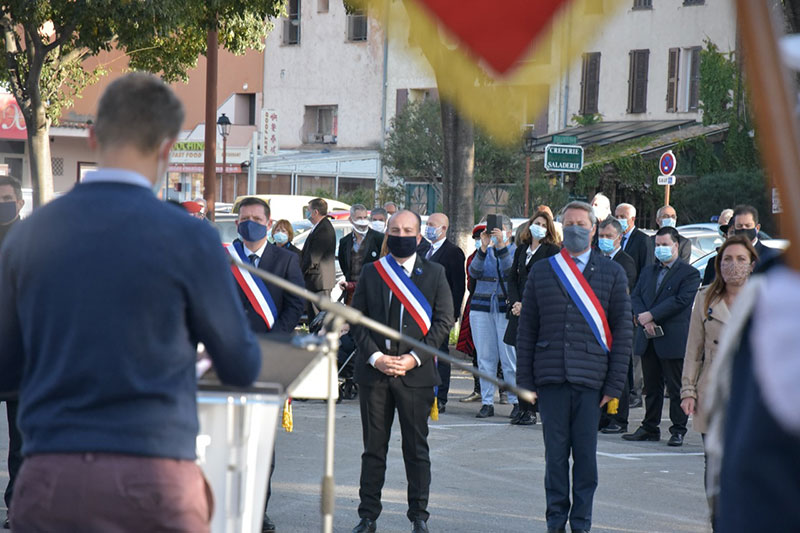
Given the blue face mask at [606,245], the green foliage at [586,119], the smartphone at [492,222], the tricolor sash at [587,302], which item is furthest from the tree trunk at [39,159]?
the green foliage at [586,119]

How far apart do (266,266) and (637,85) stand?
32227 mm

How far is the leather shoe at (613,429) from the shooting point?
11914 mm

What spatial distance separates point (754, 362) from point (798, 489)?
227mm

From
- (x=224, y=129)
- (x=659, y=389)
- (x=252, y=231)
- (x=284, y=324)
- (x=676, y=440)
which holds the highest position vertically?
(x=224, y=129)

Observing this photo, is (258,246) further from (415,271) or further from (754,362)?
(754,362)

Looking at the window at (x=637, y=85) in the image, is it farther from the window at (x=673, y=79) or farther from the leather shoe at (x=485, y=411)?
the leather shoe at (x=485, y=411)

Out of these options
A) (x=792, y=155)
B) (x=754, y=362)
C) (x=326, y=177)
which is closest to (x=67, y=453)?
(x=754, y=362)

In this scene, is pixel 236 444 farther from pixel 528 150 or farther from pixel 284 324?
pixel 528 150

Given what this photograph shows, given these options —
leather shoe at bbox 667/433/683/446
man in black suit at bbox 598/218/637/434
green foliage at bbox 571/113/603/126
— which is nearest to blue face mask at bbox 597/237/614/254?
man in black suit at bbox 598/218/637/434

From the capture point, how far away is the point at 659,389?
1161 centimetres

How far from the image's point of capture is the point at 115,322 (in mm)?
2973

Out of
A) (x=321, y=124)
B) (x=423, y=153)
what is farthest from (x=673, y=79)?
(x=321, y=124)

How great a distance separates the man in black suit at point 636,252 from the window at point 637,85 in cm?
2482

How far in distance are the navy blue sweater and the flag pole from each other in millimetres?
1684
